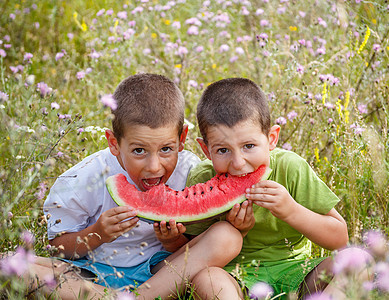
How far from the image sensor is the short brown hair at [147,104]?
267 centimetres

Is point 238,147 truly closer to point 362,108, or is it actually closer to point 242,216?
point 242,216

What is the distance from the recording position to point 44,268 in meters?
2.56

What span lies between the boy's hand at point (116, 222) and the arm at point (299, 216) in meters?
0.58

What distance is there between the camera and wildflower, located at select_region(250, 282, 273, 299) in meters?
2.21

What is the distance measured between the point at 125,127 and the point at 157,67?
6.93 ft

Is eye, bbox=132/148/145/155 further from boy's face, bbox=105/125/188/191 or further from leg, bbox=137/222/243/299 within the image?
leg, bbox=137/222/243/299

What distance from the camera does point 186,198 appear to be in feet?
8.71

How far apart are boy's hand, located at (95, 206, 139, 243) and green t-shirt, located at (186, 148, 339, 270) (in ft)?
1.47

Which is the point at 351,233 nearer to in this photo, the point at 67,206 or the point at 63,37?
the point at 67,206

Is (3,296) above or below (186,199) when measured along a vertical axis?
below

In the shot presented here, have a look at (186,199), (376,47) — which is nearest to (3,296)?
(186,199)

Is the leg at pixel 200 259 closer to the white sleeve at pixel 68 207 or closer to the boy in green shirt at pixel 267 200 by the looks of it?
the boy in green shirt at pixel 267 200

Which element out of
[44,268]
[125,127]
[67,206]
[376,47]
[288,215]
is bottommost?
[44,268]

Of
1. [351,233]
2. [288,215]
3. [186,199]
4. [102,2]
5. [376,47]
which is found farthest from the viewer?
[102,2]
